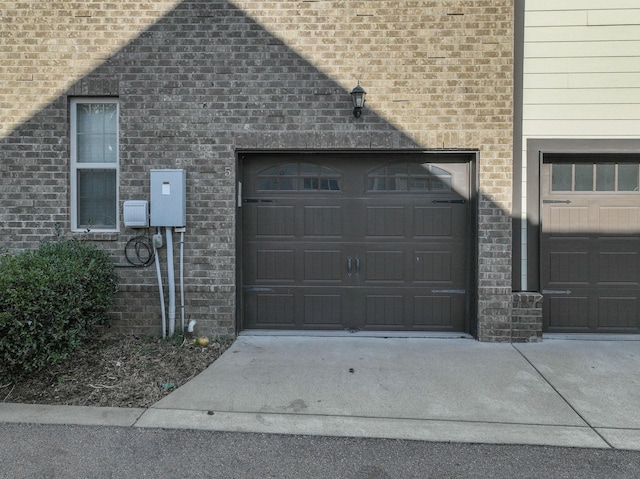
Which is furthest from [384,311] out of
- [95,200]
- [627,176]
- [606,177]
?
[95,200]

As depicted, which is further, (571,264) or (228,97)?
(571,264)

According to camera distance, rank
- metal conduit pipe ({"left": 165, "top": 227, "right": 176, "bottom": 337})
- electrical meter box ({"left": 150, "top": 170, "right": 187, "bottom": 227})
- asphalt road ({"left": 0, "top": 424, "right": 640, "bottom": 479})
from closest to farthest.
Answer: asphalt road ({"left": 0, "top": 424, "right": 640, "bottom": 479}) < electrical meter box ({"left": 150, "top": 170, "right": 187, "bottom": 227}) < metal conduit pipe ({"left": 165, "top": 227, "right": 176, "bottom": 337})

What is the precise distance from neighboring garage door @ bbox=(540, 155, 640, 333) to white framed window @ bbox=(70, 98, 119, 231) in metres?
5.58

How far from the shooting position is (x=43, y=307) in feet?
12.9

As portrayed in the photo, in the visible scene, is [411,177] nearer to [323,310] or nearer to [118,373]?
[323,310]

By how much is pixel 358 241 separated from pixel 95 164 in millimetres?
3565

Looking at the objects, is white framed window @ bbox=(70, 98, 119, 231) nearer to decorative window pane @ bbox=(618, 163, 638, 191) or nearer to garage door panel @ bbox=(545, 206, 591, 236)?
garage door panel @ bbox=(545, 206, 591, 236)

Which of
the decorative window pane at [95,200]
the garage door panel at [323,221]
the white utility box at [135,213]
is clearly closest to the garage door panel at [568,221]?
the garage door panel at [323,221]

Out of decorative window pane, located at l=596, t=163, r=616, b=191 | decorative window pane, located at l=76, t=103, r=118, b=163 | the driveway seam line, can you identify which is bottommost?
the driveway seam line

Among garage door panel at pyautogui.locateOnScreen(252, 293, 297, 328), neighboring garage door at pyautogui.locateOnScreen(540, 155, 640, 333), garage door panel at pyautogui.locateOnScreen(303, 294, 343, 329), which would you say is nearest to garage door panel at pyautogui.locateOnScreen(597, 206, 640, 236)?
neighboring garage door at pyautogui.locateOnScreen(540, 155, 640, 333)

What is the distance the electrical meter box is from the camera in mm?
5312

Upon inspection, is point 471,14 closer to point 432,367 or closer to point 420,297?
point 420,297

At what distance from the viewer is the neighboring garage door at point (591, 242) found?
5.59 metres

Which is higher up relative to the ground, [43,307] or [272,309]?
[43,307]
